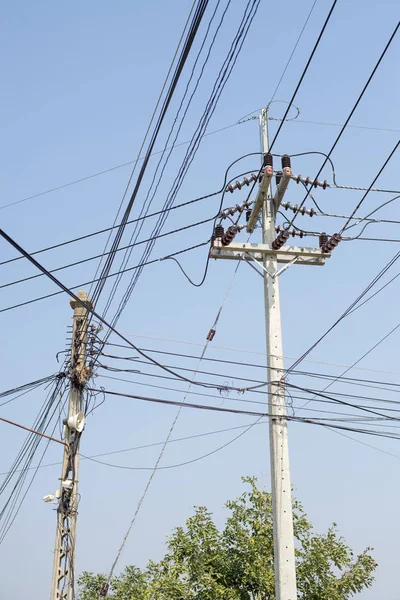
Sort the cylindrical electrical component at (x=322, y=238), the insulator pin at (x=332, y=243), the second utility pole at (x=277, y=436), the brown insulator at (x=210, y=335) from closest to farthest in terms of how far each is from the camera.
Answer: the second utility pole at (x=277, y=436)
the insulator pin at (x=332, y=243)
the cylindrical electrical component at (x=322, y=238)
the brown insulator at (x=210, y=335)

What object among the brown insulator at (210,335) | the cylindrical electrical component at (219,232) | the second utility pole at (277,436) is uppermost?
the cylindrical electrical component at (219,232)

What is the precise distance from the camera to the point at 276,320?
10.9 m

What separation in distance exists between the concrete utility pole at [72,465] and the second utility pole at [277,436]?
4.00 metres

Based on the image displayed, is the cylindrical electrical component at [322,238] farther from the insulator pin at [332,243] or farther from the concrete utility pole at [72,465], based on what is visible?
the concrete utility pole at [72,465]

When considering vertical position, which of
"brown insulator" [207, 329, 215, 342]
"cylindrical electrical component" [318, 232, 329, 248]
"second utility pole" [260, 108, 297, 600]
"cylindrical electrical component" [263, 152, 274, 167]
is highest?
"cylindrical electrical component" [263, 152, 274, 167]

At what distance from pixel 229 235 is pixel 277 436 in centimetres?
322

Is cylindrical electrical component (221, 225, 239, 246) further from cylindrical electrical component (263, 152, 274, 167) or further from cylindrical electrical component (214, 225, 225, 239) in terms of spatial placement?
cylindrical electrical component (263, 152, 274, 167)

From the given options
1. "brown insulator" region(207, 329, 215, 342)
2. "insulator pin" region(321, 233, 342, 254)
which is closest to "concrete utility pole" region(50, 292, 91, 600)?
"brown insulator" region(207, 329, 215, 342)

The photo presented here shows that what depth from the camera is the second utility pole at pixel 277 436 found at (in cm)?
945

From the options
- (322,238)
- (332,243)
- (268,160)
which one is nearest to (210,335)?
(322,238)

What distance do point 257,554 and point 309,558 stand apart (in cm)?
152

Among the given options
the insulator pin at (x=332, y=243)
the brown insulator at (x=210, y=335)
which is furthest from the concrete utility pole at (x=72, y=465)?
the insulator pin at (x=332, y=243)

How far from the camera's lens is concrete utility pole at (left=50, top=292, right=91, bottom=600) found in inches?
476

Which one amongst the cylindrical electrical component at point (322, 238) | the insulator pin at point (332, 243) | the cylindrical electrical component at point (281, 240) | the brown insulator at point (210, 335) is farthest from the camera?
the brown insulator at point (210, 335)
